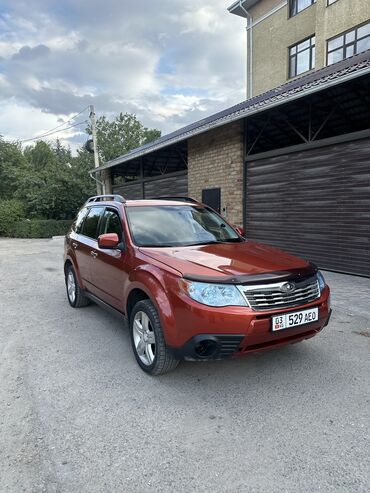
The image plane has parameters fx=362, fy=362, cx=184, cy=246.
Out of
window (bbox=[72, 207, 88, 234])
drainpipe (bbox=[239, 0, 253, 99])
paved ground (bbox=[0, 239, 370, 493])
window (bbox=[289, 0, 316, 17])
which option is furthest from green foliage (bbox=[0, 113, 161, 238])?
paved ground (bbox=[0, 239, 370, 493])

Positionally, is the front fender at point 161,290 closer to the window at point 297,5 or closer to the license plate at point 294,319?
the license plate at point 294,319

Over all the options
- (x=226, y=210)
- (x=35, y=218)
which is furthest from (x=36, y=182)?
(x=226, y=210)

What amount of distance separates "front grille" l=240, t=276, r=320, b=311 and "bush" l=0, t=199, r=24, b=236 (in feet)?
80.2

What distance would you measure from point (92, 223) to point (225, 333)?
2.91 metres

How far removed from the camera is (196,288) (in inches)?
108

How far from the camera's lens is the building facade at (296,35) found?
16250mm

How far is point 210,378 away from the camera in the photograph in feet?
10.5

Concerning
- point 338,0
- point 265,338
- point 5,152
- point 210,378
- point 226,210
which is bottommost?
point 210,378

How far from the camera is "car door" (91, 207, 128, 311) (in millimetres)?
3730

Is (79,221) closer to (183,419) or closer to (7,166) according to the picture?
(183,419)

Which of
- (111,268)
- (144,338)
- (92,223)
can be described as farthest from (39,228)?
(144,338)

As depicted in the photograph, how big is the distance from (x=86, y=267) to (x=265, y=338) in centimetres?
282

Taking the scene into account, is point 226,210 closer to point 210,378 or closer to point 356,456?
point 210,378

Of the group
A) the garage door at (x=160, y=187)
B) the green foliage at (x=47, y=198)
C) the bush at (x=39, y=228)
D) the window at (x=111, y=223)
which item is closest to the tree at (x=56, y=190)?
the green foliage at (x=47, y=198)
